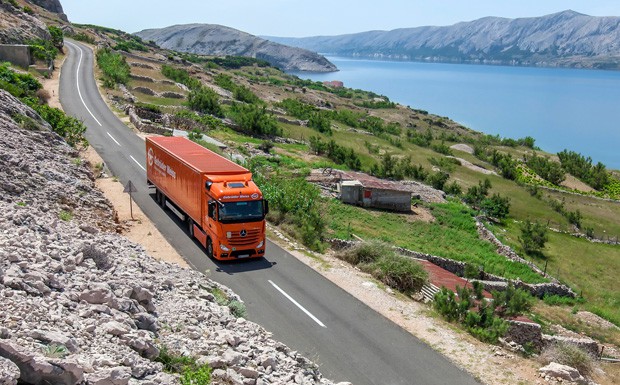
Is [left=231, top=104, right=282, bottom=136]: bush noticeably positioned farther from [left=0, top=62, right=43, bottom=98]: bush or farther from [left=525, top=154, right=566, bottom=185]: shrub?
[left=525, top=154, right=566, bottom=185]: shrub

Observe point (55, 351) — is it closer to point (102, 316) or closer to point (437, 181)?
point (102, 316)

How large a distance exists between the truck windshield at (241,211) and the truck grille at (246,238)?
1.74ft

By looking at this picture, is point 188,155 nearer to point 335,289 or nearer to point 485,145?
point 335,289

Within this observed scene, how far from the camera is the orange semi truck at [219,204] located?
2152 centimetres

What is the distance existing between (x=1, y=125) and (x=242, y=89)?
7260cm

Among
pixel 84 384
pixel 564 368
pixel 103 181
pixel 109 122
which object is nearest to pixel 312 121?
pixel 109 122

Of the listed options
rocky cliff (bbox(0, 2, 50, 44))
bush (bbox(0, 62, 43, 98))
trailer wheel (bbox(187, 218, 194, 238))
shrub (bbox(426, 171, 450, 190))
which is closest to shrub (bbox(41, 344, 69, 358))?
trailer wheel (bbox(187, 218, 194, 238))

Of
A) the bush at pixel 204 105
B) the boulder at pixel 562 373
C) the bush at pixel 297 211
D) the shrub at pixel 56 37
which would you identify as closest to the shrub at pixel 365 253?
the bush at pixel 297 211

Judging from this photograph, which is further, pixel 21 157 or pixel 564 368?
pixel 21 157

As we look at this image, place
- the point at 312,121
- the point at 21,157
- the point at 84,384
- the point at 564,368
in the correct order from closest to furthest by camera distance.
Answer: the point at 84,384 < the point at 564,368 < the point at 21,157 < the point at 312,121

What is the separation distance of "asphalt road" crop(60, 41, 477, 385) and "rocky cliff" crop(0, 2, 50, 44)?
2203 inches

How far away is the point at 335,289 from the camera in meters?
20.6

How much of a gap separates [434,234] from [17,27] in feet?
224

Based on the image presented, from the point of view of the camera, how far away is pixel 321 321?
17.8m
